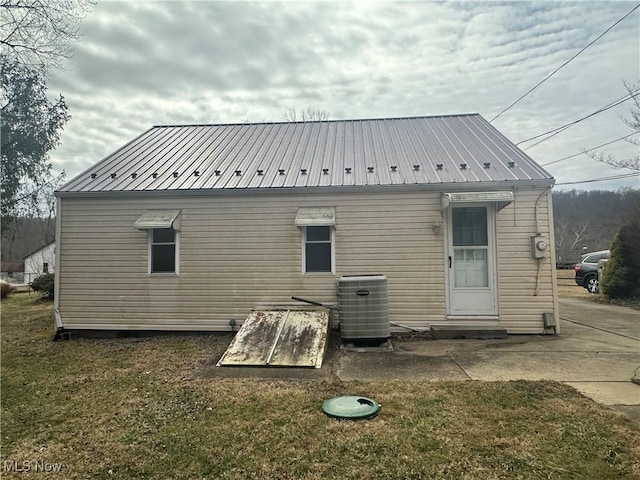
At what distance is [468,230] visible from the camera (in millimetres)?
7020

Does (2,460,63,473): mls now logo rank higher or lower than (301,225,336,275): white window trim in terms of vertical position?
lower

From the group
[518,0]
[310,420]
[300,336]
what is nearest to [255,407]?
[310,420]

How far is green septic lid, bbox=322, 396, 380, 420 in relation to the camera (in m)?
3.40

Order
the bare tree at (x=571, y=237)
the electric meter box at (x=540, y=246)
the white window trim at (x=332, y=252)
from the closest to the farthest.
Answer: the electric meter box at (x=540, y=246) < the white window trim at (x=332, y=252) < the bare tree at (x=571, y=237)

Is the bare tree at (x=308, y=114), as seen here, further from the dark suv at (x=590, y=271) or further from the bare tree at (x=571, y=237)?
the bare tree at (x=571, y=237)

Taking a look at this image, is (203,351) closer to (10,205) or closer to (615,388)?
(615,388)

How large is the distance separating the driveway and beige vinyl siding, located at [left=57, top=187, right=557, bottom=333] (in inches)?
29.8

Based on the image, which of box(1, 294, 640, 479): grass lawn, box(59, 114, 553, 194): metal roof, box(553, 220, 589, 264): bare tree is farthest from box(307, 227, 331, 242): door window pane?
box(553, 220, 589, 264): bare tree

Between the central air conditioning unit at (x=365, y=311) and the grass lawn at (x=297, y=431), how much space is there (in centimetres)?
157

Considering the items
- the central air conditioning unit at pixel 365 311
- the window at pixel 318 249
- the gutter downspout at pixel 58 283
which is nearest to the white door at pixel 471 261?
the central air conditioning unit at pixel 365 311

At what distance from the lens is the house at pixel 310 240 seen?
678 cm

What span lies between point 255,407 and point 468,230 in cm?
521

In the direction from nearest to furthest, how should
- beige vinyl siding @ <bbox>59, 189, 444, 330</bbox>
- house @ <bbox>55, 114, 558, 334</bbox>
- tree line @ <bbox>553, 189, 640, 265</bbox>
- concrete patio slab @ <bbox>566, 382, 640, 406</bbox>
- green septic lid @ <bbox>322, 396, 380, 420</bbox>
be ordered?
green septic lid @ <bbox>322, 396, 380, 420</bbox>
concrete patio slab @ <bbox>566, 382, 640, 406</bbox>
house @ <bbox>55, 114, 558, 334</bbox>
beige vinyl siding @ <bbox>59, 189, 444, 330</bbox>
tree line @ <bbox>553, 189, 640, 265</bbox>

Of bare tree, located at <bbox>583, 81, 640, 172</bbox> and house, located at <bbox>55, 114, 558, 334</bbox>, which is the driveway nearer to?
house, located at <bbox>55, 114, 558, 334</bbox>
